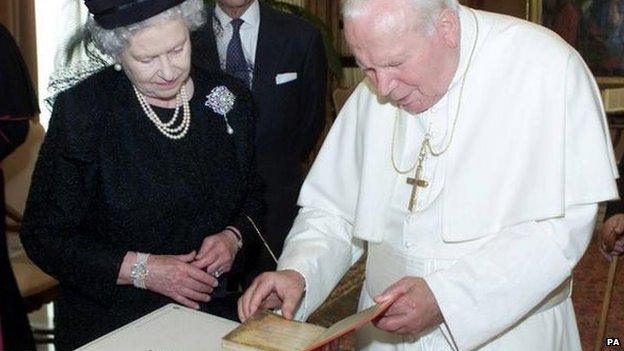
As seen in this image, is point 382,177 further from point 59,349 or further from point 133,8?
point 59,349

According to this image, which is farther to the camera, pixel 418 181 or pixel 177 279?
pixel 177 279

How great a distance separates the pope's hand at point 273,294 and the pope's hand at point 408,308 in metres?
0.27

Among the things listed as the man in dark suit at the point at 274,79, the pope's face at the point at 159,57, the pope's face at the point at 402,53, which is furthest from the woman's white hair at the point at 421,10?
the man in dark suit at the point at 274,79

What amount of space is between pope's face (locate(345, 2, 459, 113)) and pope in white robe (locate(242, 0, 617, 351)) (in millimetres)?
15

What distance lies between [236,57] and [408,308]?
213cm

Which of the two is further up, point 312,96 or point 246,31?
point 246,31

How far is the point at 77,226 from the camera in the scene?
246cm

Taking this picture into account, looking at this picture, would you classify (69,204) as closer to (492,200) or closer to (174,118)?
(174,118)

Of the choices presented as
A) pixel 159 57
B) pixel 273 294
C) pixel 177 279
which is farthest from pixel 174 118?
pixel 273 294

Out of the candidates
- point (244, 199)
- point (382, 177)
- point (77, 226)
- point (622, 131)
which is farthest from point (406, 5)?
point (622, 131)

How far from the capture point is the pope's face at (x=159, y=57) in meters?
2.34

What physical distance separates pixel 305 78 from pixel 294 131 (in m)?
0.27

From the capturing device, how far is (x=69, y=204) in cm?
240

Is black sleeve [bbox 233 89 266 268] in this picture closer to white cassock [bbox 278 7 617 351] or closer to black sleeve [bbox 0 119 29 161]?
white cassock [bbox 278 7 617 351]
